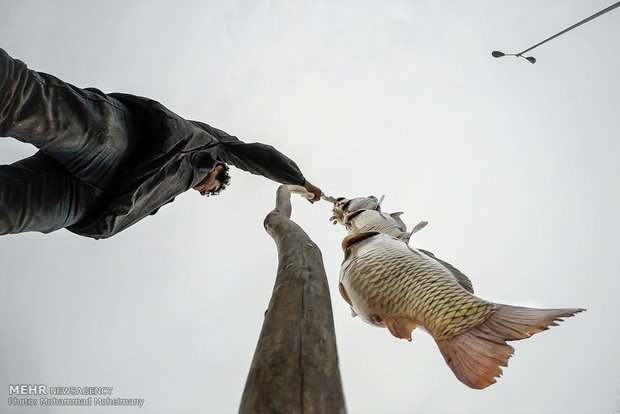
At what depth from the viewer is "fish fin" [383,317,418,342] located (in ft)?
6.10

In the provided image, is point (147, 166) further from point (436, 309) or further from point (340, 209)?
point (340, 209)

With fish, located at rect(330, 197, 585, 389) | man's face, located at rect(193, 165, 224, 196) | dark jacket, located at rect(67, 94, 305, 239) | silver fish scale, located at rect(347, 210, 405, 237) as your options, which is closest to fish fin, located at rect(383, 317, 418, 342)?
fish, located at rect(330, 197, 585, 389)

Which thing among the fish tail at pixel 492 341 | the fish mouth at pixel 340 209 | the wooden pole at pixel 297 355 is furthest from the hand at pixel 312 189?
the wooden pole at pixel 297 355

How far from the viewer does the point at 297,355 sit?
827 mm

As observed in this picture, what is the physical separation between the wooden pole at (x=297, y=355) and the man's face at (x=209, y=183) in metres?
1.62

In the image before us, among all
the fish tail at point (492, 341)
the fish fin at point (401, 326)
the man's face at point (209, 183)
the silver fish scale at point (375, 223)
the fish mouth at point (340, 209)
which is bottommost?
the fish tail at point (492, 341)

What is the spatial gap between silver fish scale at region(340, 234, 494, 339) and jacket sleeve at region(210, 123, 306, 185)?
72cm

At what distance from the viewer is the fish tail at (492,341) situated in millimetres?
1393

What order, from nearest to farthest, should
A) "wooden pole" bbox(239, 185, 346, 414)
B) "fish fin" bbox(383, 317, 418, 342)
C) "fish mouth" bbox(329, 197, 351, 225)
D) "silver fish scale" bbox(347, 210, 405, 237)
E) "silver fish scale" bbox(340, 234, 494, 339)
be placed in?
"wooden pole" bbox(239, 185, 346, 414) → "silver fish scale" bbox(340, 234, 494, 339) → "fish fin" bbox(383, 317, 418, 342) → "silver fish scale" bbox(347, 210, 405, 237) → "fish mouth" bbox(329, 197, 351, 225)

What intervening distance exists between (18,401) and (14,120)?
1967 centimetres

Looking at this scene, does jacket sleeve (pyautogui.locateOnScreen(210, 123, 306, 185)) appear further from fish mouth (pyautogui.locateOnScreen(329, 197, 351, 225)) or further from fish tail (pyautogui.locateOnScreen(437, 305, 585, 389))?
fish mouth (pyautogui.locateOnScreen(329, 197, 351, 225))

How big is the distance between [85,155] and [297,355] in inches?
56.8

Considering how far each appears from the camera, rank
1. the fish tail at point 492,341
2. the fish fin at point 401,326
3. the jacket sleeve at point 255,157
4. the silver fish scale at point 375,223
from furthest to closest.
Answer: the silver fish scale at point 375,223 < the jacket sleeve at point 255,157 < the fish fin at point 401,326 < the fish tail at point 492,341

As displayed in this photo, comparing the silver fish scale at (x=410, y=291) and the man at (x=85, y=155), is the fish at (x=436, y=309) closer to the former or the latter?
the silver fish scale at (x=410, y=291)
